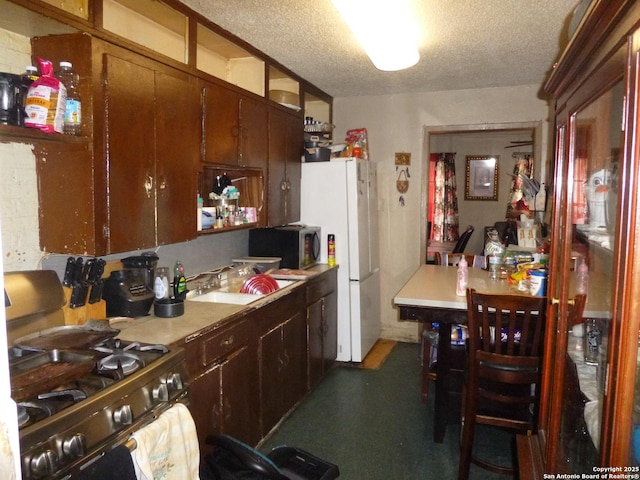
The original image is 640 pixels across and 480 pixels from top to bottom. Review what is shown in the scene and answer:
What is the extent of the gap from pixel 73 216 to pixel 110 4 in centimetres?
105

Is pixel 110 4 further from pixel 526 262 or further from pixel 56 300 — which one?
pixel 526 262

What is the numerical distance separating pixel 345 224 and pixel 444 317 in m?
1.53

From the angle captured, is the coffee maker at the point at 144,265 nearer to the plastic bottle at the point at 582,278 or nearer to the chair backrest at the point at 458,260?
the plastic bottle at the point at 582,278

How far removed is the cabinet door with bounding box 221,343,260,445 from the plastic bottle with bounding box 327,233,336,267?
149 centimetres

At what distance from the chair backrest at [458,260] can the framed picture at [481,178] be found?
3.53 m

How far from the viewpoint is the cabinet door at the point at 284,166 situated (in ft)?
11.7

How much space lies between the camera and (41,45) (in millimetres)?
2002

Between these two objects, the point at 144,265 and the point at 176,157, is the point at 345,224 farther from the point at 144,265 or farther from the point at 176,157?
the point at 144,265

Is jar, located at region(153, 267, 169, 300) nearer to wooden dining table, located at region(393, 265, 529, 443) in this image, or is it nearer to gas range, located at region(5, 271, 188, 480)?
gas range, located at region(5, 271, 188, 480)

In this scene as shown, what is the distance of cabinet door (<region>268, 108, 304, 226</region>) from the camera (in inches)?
140

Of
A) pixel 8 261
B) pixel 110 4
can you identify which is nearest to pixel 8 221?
pixel 8 261

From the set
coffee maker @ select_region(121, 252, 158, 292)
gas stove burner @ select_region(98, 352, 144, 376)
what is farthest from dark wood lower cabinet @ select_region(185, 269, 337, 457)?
coffee maker @ select_region(121, 252, 158, 292)

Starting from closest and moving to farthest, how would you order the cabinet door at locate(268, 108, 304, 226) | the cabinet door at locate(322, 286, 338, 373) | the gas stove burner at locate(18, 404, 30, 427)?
the gas stove burner at locate(18, 404, 30, 427) < the cabinet door at locate(268, 108, 304, 226) < the cabinet door at locate(322, 286, 338, 373)

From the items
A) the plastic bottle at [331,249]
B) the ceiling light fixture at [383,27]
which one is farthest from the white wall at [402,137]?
the ceiling light fixture at [383,27]
